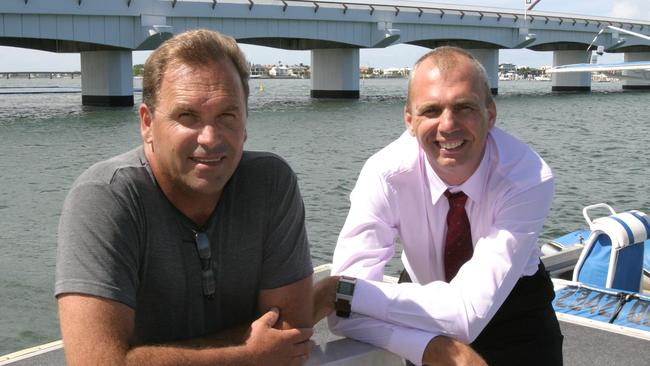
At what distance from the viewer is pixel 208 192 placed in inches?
82.2

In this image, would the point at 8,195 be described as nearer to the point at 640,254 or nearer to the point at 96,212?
the point at 640,254

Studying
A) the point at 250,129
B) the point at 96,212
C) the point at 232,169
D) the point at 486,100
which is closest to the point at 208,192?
the point at 232,169

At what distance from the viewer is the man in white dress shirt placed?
2.45 metres

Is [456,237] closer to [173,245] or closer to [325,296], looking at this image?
[325,296]

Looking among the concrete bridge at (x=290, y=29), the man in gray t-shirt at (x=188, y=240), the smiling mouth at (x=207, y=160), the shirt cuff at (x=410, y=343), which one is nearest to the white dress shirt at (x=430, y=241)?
the shirt cuff at (x=410, y=343)

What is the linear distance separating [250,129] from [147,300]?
2866 centimetres

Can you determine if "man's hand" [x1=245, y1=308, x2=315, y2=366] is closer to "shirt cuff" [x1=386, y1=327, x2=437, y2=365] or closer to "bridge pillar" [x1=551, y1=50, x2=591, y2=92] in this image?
"shirt cuff" [x1=386, y1=327, x2=437, y2=365]

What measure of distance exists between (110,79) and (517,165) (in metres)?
43.9

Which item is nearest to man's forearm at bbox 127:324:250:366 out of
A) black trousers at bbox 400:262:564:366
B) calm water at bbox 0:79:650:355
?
black trousers at bbox 400:262:564:366

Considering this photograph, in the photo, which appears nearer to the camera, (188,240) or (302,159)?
(188,240)

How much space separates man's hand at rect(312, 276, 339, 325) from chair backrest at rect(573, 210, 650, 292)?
2.72m

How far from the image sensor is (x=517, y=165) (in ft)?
8.34

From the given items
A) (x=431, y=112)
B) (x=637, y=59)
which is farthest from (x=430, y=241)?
(x=637, y=59)

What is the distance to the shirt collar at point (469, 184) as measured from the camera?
256cm
